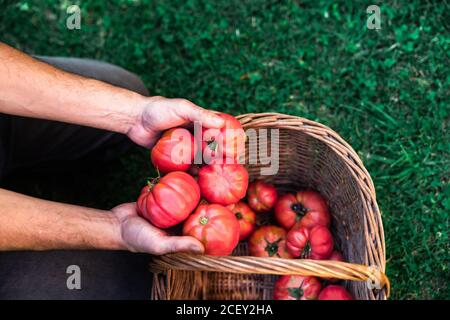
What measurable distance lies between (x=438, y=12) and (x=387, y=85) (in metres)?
0.49

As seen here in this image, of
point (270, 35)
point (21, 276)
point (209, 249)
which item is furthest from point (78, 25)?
point (209, 249)

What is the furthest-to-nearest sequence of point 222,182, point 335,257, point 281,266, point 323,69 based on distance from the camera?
1. point 323,69
2. point 335,257
3. point 222,182
4. point 281,266

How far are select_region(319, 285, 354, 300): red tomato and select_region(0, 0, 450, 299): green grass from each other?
1.79ft

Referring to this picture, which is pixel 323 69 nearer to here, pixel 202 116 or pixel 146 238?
pixel 202 116

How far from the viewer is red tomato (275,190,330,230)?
→ 204 cm

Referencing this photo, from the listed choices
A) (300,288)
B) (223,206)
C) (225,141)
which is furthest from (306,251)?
(225,141)

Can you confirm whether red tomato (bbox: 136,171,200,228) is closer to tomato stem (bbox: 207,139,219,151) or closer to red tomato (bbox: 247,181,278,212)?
tomato stem (bbox: 207,139,219,151)

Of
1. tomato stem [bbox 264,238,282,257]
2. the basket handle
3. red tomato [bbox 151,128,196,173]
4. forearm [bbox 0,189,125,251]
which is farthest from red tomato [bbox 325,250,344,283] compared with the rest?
forearm [bbox 0,189,125,251]

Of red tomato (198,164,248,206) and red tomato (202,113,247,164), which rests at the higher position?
red tomato (202,113,247,164)

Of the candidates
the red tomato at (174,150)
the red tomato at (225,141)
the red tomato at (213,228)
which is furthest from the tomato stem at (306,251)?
the red tomato at (174,150)

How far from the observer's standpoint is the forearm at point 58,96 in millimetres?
1684

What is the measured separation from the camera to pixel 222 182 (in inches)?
66.6

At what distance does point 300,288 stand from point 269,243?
0.23m
